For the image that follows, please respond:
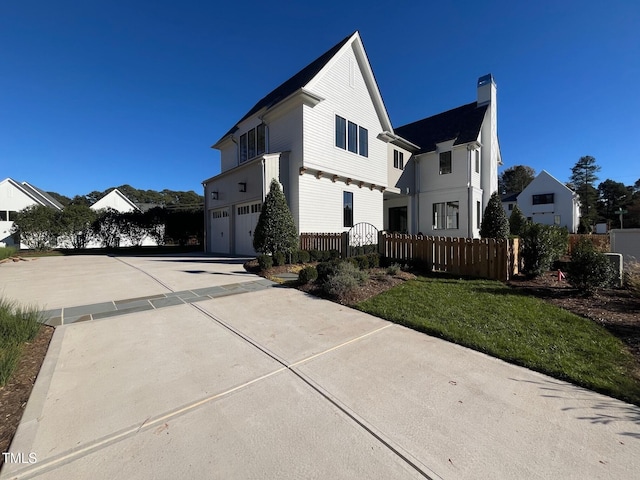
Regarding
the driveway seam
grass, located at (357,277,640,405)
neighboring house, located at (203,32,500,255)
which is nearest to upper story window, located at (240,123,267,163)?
neighboring house, located at (203,32,500,255)

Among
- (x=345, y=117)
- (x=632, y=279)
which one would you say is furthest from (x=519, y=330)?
(x=345, y=117)

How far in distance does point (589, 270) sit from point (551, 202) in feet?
127

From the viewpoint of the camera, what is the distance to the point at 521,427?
6.93 feet

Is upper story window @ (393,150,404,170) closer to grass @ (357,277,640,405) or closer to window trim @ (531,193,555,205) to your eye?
grass @ (357,277,640,405)

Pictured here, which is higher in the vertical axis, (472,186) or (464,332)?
(472,186)

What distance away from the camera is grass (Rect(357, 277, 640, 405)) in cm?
287

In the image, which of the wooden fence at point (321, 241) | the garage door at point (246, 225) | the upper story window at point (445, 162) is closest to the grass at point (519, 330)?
the wooden fence at point (321, 241)

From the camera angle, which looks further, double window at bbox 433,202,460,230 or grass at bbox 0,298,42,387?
double window at bbox 433,202,460,230

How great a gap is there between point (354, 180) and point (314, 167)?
3.04m

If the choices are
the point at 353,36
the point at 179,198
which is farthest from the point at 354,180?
the point at 179,198

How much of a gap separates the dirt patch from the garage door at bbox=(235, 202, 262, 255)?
1004 centimetres

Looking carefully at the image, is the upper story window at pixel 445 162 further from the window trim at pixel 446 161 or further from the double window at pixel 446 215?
the double window at pixel 446 215

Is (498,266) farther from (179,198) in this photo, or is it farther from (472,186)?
(179,198)

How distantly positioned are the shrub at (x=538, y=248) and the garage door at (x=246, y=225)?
10631 millimetres
